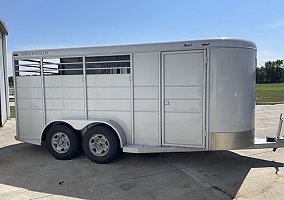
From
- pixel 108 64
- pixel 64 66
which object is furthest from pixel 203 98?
pixel 64 66

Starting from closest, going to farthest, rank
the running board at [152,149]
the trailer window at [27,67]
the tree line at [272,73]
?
the running board at [152,149] → the trailer window at [27,67] → the tree line at [272,73]

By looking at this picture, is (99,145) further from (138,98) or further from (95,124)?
(138,98)

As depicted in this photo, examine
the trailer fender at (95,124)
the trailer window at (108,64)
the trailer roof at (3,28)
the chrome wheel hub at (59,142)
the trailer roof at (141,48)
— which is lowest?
the chrome wheel hub at (59,142)

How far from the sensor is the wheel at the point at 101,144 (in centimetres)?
578

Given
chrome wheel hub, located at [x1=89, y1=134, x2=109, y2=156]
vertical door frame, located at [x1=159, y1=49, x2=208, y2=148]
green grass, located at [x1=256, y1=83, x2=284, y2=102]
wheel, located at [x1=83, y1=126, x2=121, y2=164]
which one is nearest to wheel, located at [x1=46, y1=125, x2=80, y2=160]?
wheel, located at [x1=83, y1=126, x2=121, y2=164]

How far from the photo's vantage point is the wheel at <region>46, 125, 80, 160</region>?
6129mm

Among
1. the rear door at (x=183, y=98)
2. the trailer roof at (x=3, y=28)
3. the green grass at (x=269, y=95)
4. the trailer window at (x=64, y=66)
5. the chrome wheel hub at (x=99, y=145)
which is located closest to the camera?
the rear door at (x=183, y=98)

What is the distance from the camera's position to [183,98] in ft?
17.7

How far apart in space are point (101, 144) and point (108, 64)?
1710mm

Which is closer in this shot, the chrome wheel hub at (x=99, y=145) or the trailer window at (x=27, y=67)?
the chrome wheel hub at (x=99, y=145)

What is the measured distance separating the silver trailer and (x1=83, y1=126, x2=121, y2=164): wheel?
0.02 meters

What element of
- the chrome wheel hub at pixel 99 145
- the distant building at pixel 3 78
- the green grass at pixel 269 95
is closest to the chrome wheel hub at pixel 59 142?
the chrome wheel hub at pixel 99 145

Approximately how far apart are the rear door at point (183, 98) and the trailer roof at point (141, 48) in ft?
0.44

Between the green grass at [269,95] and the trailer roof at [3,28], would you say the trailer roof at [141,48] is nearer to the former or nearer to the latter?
the trailer roof at [3,28]
